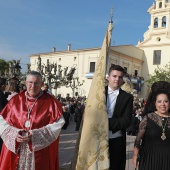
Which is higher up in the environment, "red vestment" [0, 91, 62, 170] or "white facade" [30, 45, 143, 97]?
"white facade" [30, 45, 143, 97]

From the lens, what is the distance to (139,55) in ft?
157

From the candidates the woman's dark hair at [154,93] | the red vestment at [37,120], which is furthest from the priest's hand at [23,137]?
the woman's dark hair at [154,93]

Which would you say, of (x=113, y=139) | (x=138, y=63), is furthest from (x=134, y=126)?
(x=138, y=63)

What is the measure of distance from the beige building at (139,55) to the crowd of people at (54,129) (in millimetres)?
39314

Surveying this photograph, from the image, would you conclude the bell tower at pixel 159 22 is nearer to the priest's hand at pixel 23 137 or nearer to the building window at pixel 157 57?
the building window at pixel 157 57

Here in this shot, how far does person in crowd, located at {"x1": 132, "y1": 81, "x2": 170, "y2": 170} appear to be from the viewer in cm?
365

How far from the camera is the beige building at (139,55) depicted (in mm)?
44469

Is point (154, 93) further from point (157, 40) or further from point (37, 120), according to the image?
point (157, 40)

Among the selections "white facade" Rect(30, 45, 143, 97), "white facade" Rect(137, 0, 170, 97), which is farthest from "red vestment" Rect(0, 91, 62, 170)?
"white facade" Rect(137, 0, 170, 97)

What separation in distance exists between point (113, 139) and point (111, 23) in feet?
5.30

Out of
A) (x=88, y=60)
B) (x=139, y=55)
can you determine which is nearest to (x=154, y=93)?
(x=88, y=60)

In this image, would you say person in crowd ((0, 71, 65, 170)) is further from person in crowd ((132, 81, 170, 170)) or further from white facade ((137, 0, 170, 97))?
white facade ((137, 0, 170, 97))

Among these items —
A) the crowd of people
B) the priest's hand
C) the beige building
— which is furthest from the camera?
the beige building

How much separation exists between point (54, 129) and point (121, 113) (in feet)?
3.03
